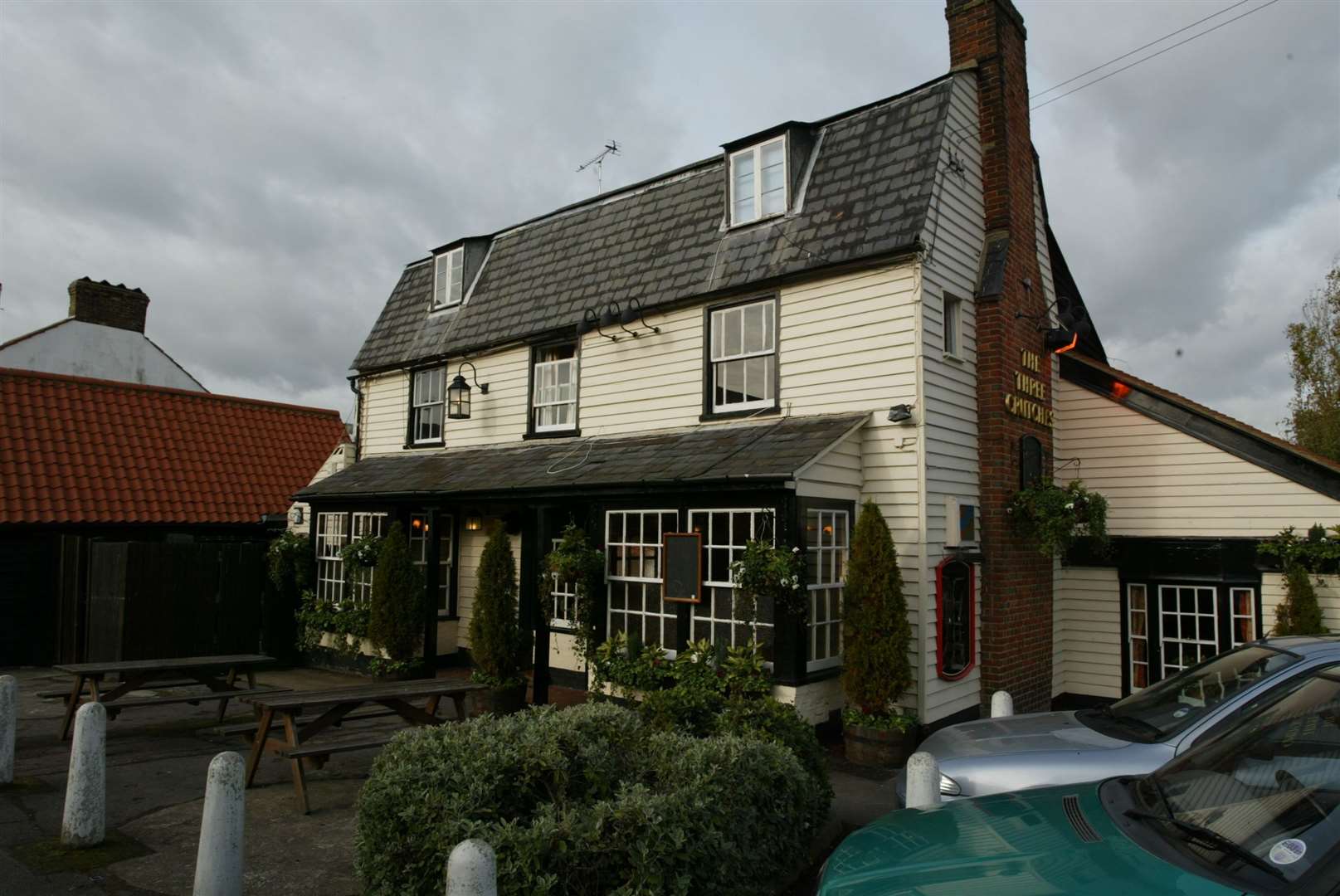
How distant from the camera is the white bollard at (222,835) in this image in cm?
481

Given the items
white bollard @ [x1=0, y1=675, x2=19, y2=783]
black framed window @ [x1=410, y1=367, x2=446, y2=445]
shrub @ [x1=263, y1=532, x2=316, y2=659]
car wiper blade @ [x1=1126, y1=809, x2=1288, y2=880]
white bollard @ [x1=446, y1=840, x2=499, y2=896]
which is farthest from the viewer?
black framed window @ [x1=410, y1=367, x2=446, y2=445]

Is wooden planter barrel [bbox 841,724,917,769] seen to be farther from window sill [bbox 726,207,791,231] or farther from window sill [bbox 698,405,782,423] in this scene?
window sill [bbox 726,207,791,231]

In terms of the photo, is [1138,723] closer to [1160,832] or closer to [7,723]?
[1160,832]

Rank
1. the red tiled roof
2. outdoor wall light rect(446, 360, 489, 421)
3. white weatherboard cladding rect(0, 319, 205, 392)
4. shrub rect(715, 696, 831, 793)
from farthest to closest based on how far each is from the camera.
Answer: white weatherboard cladding rect(0, 319, 205, 392) < the red tiled roof < outdoor wall light rect(446, 360, 489, 421) < shrub rect(715, 696, 831, 793)

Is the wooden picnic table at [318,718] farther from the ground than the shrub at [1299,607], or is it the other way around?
the shrub at [1299,607]

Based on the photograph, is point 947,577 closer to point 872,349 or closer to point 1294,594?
point 872,349

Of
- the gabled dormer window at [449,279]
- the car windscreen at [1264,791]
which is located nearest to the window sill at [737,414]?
the gabled dormer window at [449,279]

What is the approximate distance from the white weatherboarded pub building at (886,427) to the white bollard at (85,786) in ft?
18.5

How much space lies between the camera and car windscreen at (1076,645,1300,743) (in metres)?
5.31

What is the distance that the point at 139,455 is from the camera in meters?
16.9

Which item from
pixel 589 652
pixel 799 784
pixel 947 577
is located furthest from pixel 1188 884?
pixel 589 652

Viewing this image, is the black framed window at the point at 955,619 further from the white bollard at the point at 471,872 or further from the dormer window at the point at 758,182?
the white bollard at the point at 471,872

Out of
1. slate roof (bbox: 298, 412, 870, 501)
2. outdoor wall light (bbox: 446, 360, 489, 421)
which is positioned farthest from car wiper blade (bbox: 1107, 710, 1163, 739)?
outdoor wall light (bbox: 446, 360, 489, 421)

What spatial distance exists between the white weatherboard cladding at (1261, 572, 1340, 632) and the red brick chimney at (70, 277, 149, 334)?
2733 cm
